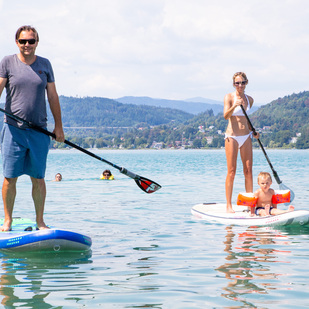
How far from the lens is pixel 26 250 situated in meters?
Result: 7.34

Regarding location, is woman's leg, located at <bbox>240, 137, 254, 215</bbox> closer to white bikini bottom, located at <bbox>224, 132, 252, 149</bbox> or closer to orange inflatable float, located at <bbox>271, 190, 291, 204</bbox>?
white bikini bottom, located at <bbox>224, 132, 252, 149</bbox>

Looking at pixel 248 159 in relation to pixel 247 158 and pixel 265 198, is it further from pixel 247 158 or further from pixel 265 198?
pixel 265 198

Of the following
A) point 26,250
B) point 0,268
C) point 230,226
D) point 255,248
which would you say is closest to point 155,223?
point 230,226

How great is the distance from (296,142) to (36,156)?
184926mm

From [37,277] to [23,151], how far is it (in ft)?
5.71

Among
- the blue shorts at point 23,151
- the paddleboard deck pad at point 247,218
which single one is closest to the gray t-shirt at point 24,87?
the blue shorts at point 23,151

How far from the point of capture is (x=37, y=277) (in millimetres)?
6234

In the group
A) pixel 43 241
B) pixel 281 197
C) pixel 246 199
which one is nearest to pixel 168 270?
pixel 43 241

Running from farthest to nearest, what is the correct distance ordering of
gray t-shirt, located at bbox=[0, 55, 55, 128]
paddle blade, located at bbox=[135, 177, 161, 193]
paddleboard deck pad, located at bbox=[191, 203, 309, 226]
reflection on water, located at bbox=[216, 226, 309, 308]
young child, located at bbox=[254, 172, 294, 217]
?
young child, located at bbox=[254, 172, 294, 217]
paddleboard deck pad, located at bbox=[191, 203, 309, 226]
paddle blade, located at bbox=[135, 177, 161, 193]
gray t-shirt, located at bbox=[0, 55, 55, 128]
reflection on water, located at bbox=[216, 226, 309, 308]

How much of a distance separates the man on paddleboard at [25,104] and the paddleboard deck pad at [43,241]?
0.68 metres

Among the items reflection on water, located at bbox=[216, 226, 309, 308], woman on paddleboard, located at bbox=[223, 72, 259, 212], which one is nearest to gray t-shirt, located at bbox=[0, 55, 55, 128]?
reflection on water, located at bbox=[216, 226, 309, 308]

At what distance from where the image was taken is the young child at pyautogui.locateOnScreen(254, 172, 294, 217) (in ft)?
33.1

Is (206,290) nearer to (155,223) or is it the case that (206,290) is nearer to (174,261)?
(174,261)

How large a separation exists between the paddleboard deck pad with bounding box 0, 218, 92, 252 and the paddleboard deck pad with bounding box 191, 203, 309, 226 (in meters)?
3.55
